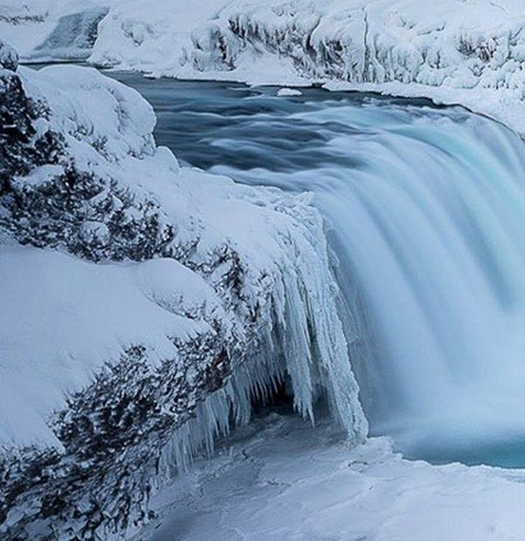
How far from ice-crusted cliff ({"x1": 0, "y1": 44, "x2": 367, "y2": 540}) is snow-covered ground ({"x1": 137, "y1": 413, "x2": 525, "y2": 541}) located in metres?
0.20

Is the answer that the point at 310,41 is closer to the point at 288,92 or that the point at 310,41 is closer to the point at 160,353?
the point at 288,92

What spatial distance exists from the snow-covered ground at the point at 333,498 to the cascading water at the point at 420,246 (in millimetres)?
536

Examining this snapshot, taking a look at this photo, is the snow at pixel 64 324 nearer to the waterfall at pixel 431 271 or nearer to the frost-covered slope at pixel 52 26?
the waterfall at pixel 431 271

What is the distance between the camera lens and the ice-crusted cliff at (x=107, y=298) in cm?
192

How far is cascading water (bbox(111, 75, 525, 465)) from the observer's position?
3.63 meters

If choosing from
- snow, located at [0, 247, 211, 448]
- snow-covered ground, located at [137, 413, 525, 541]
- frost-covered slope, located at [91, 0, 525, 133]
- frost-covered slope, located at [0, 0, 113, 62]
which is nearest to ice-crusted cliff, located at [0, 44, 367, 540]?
snow, located at [0, 247, 211, 448]

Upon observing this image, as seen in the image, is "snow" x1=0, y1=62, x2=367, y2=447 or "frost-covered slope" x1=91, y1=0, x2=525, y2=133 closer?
"snow" x1=0, y1=62, x2=367, y2=447

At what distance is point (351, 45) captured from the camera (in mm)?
6910

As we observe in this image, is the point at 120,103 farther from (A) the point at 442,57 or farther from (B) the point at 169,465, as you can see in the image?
(A) the point at 442,57

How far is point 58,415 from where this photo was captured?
1.88 metres

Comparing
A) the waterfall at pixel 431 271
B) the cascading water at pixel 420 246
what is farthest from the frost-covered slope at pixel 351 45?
the waterfall at pixel 431 271

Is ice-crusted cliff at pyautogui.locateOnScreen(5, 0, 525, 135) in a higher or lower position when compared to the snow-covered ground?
higher

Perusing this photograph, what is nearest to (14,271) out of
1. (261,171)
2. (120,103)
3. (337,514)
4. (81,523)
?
(81,523)

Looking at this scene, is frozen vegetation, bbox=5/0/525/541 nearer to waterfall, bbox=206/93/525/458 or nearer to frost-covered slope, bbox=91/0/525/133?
waterfall, bbox=206/93/525/458
